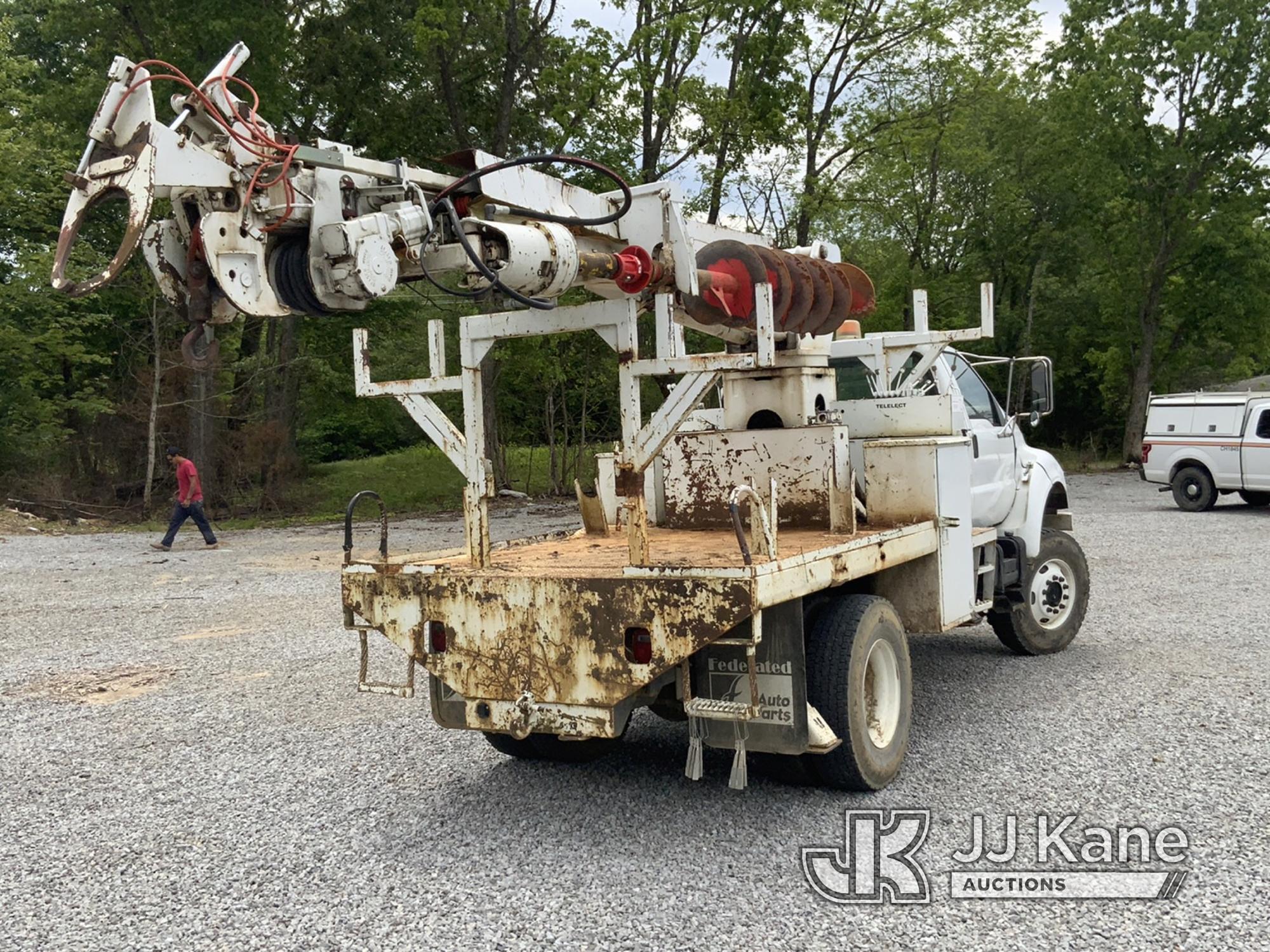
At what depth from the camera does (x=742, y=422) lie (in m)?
6.46

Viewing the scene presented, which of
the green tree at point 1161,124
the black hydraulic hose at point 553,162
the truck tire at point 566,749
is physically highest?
the green tree at point 1161,124

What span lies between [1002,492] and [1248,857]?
3.62 metres

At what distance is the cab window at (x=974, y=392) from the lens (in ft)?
25.1

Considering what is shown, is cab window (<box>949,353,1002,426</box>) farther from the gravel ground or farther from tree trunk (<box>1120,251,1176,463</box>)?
tree trunk (<box>1120,251,1176,463</box>)

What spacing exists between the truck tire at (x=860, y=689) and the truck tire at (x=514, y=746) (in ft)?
4.80

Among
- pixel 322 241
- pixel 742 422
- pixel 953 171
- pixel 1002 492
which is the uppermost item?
pixel 953 171

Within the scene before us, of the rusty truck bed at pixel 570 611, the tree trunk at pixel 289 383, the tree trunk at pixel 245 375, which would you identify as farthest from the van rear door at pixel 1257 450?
the tree trunk at pixel 245 375

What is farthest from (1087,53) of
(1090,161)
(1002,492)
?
(1002,492)

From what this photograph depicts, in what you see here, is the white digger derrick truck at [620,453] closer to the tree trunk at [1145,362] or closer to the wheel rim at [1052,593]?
the wheel rim at [1052,593]

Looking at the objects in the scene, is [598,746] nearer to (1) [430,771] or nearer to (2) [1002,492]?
(1) [430,771]

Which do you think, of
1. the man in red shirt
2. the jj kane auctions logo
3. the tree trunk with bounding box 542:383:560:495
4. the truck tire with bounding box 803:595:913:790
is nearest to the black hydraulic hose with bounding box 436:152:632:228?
the truck tire with bounding box 803:595:913:790

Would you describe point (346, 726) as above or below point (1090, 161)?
below

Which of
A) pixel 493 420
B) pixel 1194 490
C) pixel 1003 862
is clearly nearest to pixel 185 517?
pixel 493 420

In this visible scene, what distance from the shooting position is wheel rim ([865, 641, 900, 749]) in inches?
206
